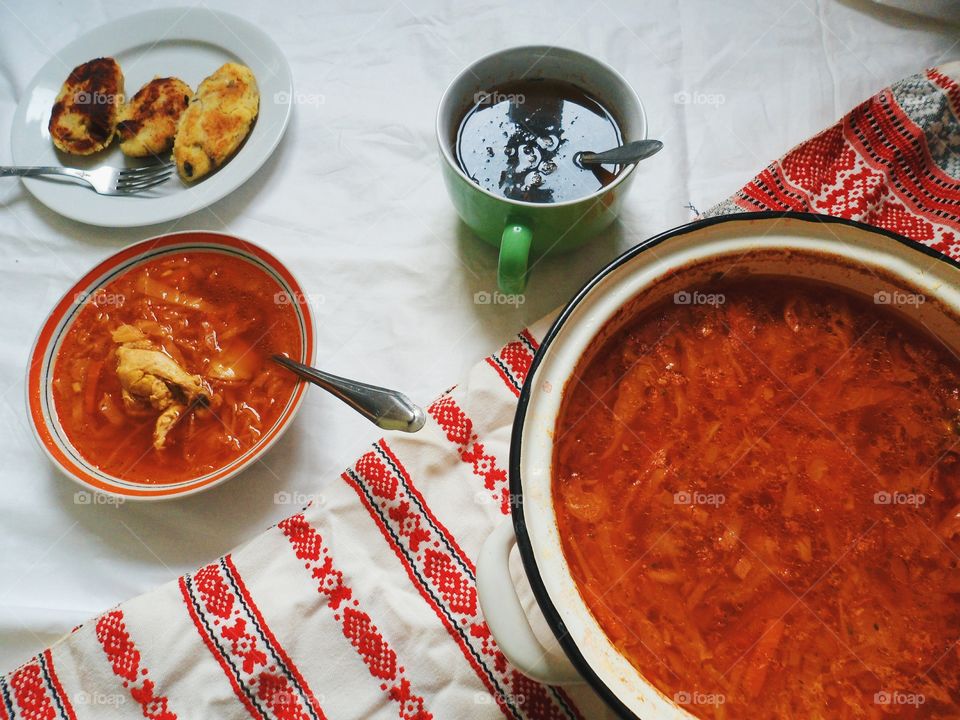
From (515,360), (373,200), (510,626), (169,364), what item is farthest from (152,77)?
(510,626)

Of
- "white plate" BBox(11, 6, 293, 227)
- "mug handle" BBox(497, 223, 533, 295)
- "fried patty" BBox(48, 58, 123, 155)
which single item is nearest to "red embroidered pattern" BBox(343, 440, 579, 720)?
"mug handle" BBox(497, 223, 533, 295)

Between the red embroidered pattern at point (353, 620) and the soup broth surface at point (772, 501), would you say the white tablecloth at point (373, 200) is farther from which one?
the soup broth surface at point (772, 501)

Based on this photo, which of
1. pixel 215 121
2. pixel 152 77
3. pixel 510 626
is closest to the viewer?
pixel 510 626

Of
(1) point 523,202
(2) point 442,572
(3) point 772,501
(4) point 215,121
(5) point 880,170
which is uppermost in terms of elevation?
(4) point 215,121

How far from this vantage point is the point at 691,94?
140 centimetres

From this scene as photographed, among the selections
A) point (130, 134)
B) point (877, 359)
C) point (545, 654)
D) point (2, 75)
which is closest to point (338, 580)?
point (545, 654)

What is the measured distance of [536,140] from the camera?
1.18 meters

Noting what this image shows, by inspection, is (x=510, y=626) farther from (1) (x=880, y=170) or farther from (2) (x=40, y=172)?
(2) (x=40, y=172)

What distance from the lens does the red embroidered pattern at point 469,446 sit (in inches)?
42.7

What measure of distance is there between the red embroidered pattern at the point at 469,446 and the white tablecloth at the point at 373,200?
0.09m

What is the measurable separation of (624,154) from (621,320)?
317 millimetres

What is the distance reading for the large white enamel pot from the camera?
784mm

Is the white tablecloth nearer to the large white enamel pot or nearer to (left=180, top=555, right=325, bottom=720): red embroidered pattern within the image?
(left=180, top=555, right=325, bottom=720): red embroidered pattern

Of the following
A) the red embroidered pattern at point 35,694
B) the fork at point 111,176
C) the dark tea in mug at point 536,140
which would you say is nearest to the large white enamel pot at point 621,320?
the dark tea in mug at point 536,140
